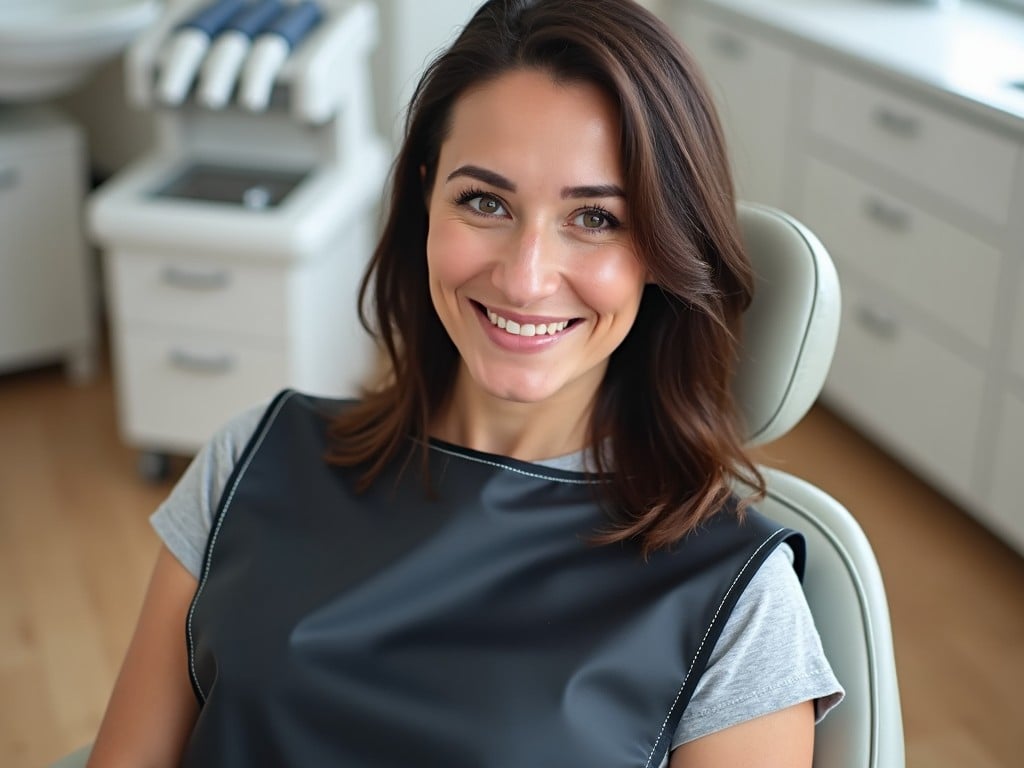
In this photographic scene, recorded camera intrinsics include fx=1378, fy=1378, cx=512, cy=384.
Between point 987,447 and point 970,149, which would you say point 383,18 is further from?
point 987,447

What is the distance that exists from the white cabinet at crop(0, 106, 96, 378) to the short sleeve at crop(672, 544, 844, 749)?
2.42m

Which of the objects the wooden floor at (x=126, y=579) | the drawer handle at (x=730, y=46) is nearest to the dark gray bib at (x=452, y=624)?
the wooden floor at (x=126, y=579)

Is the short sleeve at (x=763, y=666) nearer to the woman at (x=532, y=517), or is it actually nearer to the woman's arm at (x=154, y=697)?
the woman at (x=532, y=517)

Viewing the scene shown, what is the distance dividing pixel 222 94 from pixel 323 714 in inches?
68.1

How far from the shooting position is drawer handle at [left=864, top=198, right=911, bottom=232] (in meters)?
2.75

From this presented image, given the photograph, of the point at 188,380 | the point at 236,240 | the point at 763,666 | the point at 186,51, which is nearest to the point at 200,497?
the point at 763,666

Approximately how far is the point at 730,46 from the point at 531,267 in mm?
2428

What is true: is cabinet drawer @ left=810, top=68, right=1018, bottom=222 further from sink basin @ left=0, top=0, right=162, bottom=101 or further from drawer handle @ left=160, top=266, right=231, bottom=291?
sink basin @ left=0, top=0, right=162, bottom=101

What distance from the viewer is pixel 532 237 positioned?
1157mm

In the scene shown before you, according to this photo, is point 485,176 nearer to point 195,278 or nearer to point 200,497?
point 200,497

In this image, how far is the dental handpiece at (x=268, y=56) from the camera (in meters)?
2.61

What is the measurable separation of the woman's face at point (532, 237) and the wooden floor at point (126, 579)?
1.21 meters

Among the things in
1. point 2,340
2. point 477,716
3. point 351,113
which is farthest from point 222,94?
point 477,716

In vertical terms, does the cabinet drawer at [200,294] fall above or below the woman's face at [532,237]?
below
